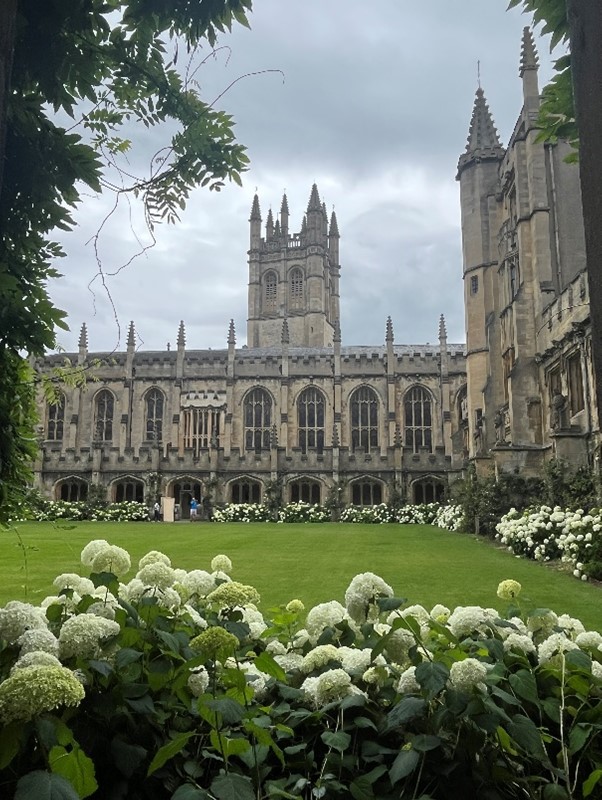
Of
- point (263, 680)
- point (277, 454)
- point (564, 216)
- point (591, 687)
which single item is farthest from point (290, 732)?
point (277, 454)

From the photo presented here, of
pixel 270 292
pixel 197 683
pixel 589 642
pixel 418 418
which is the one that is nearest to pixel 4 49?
pixel 197 683

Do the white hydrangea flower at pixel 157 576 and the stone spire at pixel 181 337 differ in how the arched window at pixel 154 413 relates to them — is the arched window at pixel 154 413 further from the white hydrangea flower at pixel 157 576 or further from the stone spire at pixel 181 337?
the white hydrangea flower at pixel 157 576

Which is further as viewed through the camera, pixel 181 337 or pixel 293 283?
pixel 293 283

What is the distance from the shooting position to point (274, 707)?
2.60 meters

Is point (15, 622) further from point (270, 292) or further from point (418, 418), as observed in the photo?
point (270, 292)

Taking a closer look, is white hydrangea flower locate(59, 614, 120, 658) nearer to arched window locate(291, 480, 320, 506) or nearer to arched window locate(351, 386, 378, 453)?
arched window locate(291, 480, 320, 506)

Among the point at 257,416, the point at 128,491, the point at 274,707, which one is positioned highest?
the point at 257,416

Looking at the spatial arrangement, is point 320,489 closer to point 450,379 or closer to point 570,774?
point 450,379

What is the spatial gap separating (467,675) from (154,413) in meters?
40.3

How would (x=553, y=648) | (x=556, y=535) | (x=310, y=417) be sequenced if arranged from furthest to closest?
(x=310, y=417)
(x=556, y=535)
(x=553, y=648)

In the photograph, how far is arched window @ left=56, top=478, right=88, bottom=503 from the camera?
120 ft

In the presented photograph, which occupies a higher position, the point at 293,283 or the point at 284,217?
the point at 284,217

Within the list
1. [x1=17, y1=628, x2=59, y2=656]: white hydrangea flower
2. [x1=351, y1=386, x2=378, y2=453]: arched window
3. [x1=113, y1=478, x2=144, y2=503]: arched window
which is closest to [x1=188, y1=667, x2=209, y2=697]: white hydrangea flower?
[x1=17, y1=628, x2=59, y2=656]: white hydrangea flower

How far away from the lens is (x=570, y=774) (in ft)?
7.93
